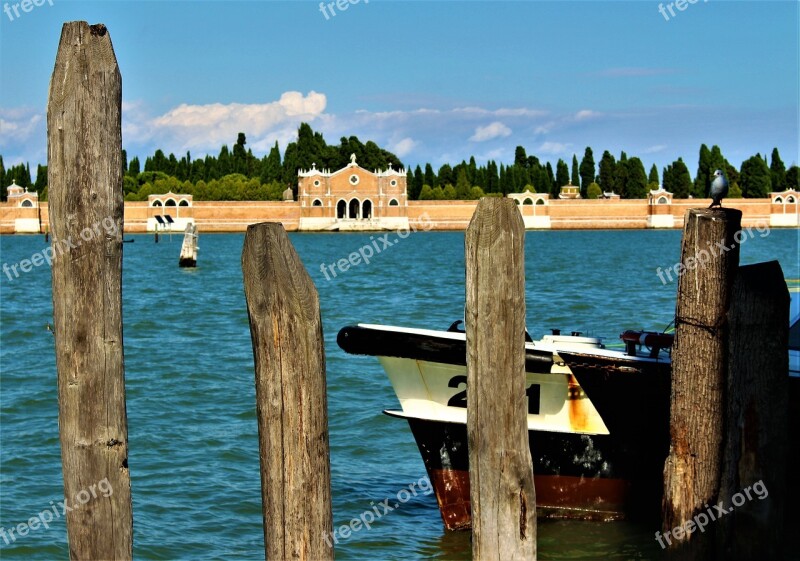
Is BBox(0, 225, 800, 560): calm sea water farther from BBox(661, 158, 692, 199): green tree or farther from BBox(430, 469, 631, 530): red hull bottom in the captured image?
BBox(661, 158, 692, 199): green tree

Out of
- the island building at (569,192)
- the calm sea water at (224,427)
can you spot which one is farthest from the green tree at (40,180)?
the calm sea water at (224,427)

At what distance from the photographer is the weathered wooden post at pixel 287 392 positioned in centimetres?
301

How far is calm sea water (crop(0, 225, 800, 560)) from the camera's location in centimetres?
600

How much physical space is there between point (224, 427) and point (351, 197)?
2410 inches

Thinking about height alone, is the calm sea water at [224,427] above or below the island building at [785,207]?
below

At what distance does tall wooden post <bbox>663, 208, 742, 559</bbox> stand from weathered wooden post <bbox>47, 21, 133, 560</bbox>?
1.96 m

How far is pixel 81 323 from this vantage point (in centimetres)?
301

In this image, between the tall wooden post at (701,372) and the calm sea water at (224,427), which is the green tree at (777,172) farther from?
the tall wooden post at (701,372)

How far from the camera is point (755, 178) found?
76625 millimetres

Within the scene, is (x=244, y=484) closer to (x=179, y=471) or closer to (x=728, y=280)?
(x=179, y=471)

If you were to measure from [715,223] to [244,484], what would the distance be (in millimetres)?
4229

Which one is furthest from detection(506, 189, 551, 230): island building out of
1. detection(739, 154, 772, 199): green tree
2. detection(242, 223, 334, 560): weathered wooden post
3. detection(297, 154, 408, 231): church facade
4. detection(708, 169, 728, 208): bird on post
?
detection(242, 223, 334, 560): weathered wooden post

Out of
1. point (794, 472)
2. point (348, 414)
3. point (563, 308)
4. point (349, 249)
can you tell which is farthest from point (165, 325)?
point (349, 249)

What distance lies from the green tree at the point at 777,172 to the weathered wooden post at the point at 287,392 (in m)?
79.4
